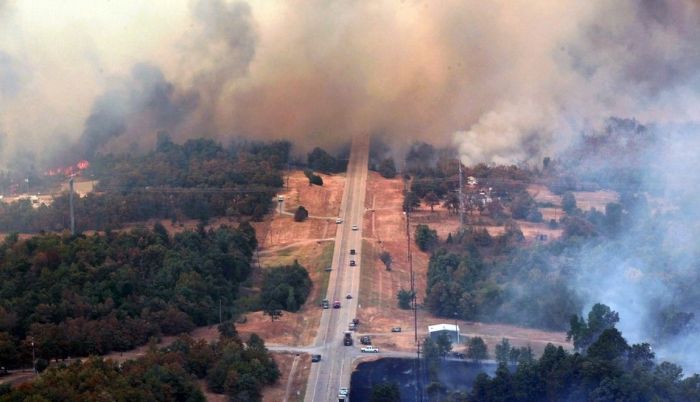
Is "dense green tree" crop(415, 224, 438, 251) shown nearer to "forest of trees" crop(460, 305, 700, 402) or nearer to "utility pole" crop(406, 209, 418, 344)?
"utility pole" crop(406, 209, 418, 344)

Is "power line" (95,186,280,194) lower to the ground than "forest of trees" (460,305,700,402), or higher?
higher

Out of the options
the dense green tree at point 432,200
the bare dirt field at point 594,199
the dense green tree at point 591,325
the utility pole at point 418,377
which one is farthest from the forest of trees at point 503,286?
the bare dirt field at point 594,199

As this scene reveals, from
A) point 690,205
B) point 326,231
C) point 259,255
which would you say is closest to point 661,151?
point 690,205

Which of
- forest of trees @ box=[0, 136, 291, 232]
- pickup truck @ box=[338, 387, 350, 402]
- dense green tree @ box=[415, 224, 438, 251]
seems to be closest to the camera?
pickup truck @ box=[338, 387, 350, 402]

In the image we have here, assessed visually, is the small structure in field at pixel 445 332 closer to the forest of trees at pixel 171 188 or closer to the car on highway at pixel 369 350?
the car on highway at pixel 369 350

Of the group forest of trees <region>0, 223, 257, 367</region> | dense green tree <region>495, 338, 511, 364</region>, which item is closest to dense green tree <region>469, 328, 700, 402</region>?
dense green tree <region>495, 338, 511, 364</region>

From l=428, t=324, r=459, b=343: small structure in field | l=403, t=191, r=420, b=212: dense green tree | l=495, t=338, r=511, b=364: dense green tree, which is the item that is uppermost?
l=403, t=191, r=420, b=212: dense green tree
